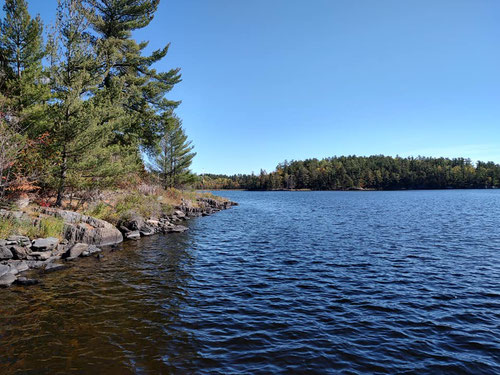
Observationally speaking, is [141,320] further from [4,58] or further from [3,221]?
[4,58]

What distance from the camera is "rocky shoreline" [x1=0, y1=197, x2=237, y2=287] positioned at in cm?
1202

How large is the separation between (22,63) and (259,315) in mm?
23035

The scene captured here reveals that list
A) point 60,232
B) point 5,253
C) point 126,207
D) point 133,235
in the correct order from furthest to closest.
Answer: point 126,207, point 133,235, point 60,232, point 5,253

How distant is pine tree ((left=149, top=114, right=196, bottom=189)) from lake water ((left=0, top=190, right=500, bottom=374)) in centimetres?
3255

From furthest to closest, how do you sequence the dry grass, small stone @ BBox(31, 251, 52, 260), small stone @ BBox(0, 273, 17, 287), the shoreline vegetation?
the dry grass < small stone @ BBox(31, 251, 52, 260) < the shoreline vegetation < small stone @ BBox(0, 273, 17, 287)

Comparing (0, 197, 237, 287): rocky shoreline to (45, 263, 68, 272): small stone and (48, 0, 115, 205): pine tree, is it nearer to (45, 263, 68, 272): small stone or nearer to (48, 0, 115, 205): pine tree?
(45, 263, 68, 272): small stone

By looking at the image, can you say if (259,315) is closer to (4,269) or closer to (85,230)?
(4,269)

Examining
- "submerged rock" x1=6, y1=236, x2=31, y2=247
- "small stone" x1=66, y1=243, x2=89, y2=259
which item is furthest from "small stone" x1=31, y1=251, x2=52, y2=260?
"small stone" x1=66, y1=243, x2=89, y2=259

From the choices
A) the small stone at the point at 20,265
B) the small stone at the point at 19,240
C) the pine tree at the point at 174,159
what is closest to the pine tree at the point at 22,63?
the small stone at the point at 19,240

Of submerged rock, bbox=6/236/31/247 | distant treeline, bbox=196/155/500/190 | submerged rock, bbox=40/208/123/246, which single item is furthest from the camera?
distant treeline, bbox=196/155/500/190

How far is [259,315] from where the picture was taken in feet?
28.5

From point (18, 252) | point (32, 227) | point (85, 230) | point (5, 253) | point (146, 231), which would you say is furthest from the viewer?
point (146, 231)

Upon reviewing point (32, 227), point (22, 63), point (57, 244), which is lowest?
point (57, 244)

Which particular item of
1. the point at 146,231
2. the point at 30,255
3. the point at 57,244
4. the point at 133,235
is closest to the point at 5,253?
the point at 30,255
